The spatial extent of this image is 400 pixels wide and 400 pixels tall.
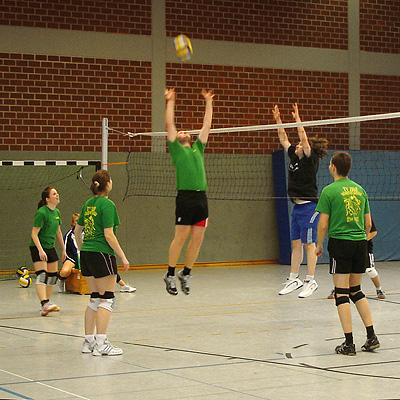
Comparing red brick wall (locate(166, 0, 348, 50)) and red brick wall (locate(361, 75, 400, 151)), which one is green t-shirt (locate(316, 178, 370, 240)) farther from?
red brick wall (locate(361, 75, 400, 151))

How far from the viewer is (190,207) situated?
24.3 feet

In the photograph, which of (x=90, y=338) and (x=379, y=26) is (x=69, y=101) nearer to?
(x=379, y=26)

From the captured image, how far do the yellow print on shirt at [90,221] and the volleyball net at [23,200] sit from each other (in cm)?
804

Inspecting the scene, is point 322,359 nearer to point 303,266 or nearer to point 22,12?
point 303,266

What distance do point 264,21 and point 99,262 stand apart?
39.2ft

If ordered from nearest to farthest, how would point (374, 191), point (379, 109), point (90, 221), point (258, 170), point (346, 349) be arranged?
point (346, 349) → point (90, 221) → point (374, 191) → point (258, 170) → point (379, 109)

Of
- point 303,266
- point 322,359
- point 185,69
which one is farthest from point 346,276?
point 185,69

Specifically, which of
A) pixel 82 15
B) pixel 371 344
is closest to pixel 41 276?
pixel 371 344

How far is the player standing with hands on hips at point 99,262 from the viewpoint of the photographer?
6742 mm

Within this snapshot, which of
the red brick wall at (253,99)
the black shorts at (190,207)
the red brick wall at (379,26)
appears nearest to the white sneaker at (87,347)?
the black shorts at (190,207)

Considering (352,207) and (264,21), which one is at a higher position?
(264,21)

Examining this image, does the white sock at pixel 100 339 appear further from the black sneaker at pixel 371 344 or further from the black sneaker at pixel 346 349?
the black sneaker at pixel 371 344

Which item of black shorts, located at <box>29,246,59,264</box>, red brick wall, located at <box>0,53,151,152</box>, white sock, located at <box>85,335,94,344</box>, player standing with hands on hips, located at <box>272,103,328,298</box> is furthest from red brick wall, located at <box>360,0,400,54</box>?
white sock, located at <box>85,335,94,344</box>

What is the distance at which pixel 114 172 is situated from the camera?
15805mm
